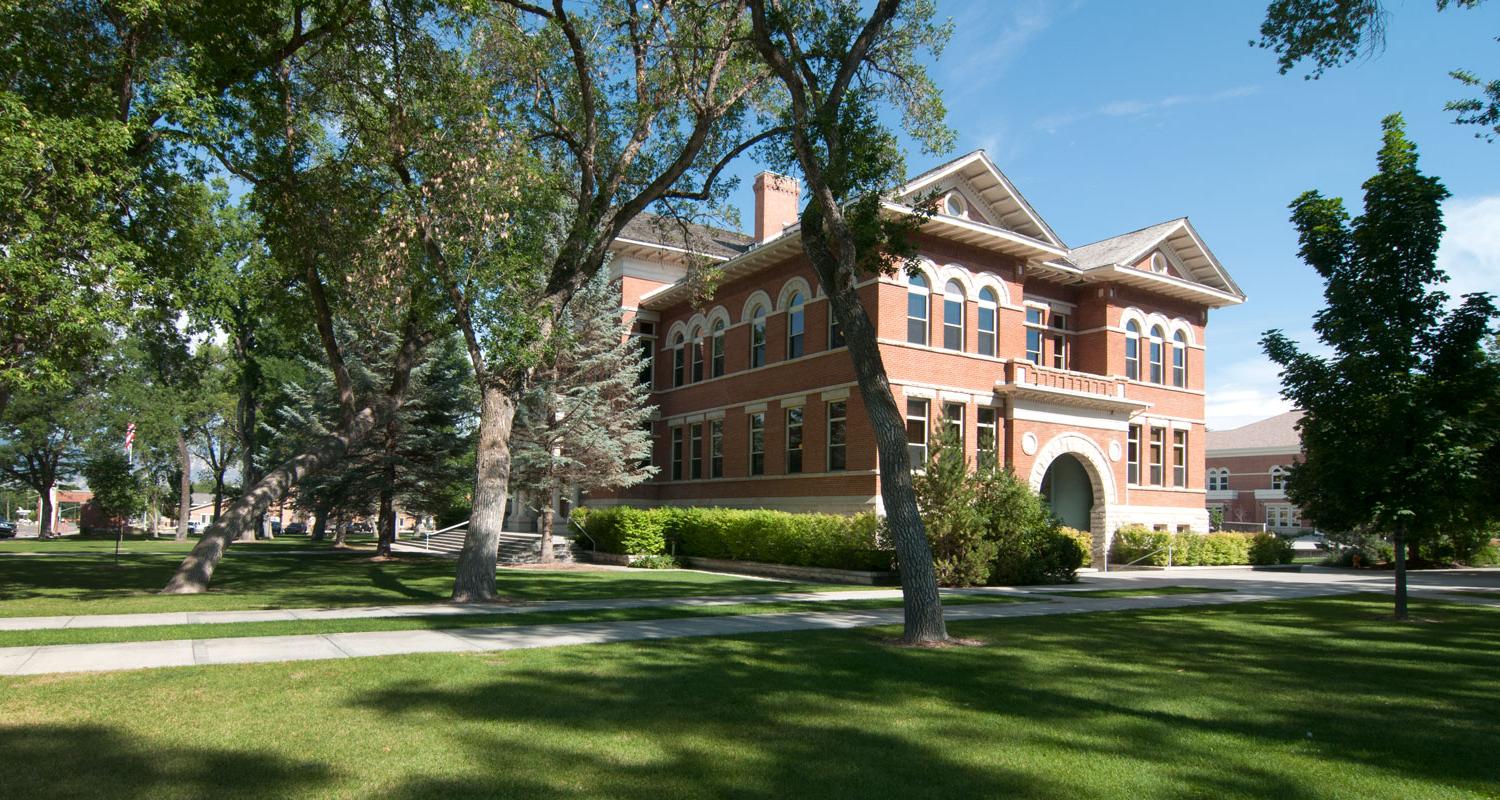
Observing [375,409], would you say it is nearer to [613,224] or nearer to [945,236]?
[613,224]

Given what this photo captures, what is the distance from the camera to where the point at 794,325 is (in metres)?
28.9

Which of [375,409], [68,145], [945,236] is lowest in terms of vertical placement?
[375,409]

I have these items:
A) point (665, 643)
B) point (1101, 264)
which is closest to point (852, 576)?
point (665, 643)

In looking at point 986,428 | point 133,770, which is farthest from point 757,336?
point 133,770

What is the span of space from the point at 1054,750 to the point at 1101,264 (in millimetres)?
26670

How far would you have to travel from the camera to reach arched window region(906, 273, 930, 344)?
1027 inches

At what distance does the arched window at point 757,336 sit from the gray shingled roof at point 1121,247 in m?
11.2

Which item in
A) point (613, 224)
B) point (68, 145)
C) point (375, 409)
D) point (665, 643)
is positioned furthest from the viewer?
point (375, 409)

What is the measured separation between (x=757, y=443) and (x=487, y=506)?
50.8ft

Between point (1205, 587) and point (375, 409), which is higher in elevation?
point (375, 409)

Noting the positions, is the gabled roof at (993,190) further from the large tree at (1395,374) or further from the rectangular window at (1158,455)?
the large tree at (1395,374)

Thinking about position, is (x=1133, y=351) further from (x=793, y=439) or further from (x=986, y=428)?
(x=793, y=439)

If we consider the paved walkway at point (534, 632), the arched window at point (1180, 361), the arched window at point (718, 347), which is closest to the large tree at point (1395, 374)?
the paved walkway at point (534, 632)

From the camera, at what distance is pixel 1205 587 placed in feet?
70.2
